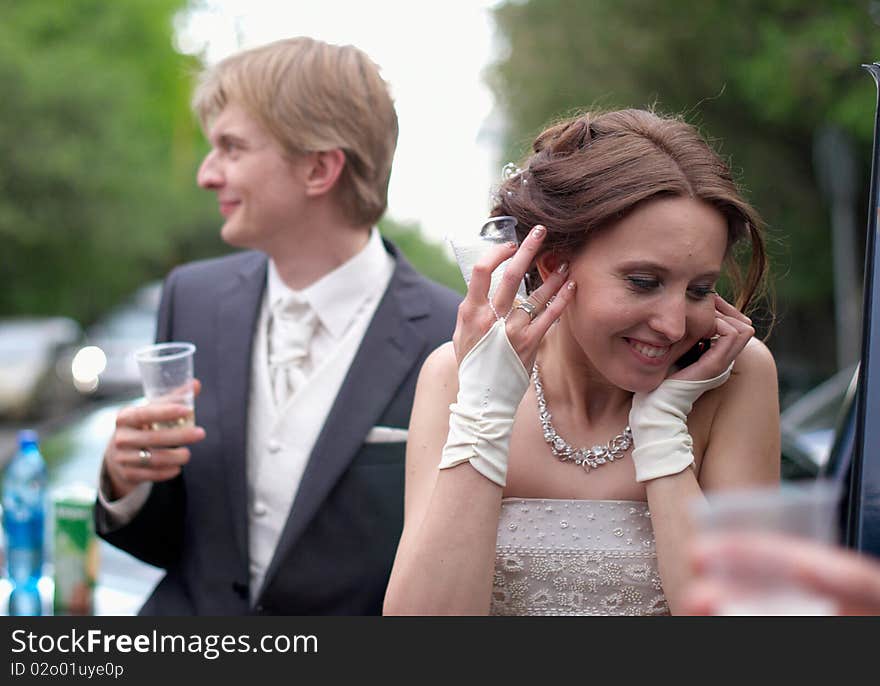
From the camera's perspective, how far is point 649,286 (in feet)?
6.81

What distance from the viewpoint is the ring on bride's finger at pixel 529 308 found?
2.11 m

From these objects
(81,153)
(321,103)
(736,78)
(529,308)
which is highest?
(81,153)

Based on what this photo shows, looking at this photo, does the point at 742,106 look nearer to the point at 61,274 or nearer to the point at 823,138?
the point at 823,138

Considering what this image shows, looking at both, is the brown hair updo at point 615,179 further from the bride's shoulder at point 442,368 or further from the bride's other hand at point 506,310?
the bride's shoulder at point 442,368

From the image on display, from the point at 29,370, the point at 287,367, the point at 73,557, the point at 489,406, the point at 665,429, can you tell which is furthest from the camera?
the point at 29,370

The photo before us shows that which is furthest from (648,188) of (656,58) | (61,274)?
(61,274)

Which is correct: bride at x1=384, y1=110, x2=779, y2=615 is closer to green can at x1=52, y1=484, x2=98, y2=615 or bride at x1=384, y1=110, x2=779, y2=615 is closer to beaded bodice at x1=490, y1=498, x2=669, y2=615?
beaded bodice at x1=490, y1=498, x2=669, y2=615

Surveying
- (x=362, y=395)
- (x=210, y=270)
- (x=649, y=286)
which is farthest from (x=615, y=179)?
(x=210, y=270)

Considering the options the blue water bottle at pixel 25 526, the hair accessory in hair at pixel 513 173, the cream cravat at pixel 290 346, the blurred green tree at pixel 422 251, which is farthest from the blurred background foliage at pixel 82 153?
the hair accessory in hair at pixel 513 173

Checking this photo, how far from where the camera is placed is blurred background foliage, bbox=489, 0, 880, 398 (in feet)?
32.8

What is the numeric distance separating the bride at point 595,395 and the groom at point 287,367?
610mm

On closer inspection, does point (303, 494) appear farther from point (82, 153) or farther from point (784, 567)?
point (82, 153)

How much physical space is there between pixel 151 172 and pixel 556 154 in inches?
1034

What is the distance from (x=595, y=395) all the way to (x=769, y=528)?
1503 millimetres
